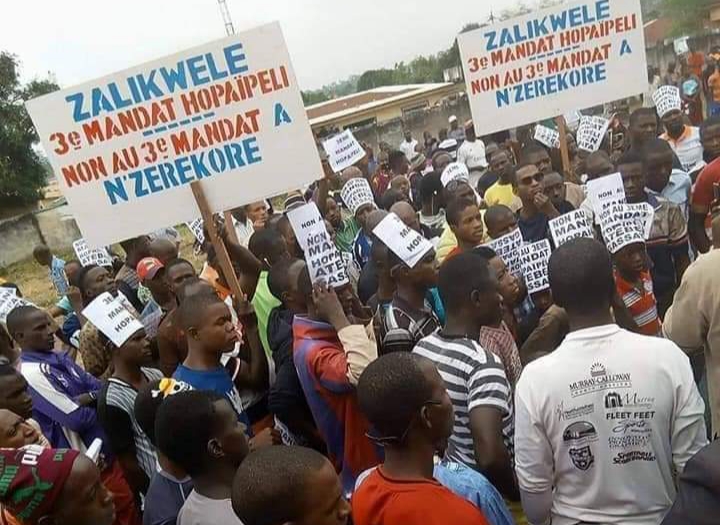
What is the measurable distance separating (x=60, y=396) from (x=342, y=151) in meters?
3.97

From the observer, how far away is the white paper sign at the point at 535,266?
373 centimetres

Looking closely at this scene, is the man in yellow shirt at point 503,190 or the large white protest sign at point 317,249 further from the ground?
the large white protest sign at point 317,249

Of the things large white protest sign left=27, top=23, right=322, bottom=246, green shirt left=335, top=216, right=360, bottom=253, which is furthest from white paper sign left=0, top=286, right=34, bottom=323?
green shirt left=335, top=216, right=360, bottom=253

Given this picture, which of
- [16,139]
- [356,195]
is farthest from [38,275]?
[356,195]

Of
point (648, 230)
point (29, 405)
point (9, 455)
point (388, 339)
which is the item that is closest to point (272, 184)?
point (388, 339)

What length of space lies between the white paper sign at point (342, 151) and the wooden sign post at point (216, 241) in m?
2.88

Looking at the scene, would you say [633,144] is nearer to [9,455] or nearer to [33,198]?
[9,455]

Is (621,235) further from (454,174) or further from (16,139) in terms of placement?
(16,139)

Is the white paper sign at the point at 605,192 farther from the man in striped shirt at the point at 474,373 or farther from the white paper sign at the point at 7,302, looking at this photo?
the white paper sign at the point at 7,302

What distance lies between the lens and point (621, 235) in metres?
3.59

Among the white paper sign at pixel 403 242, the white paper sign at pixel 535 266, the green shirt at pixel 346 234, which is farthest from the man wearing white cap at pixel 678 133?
the white paper sign at pixel 403 242

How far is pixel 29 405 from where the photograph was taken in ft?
9.95

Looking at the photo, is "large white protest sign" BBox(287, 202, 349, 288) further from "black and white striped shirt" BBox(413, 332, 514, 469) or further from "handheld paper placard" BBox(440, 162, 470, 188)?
"handheld paper placard" BBox(440, 162, 470, 188)

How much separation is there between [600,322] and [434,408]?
0.70 m
